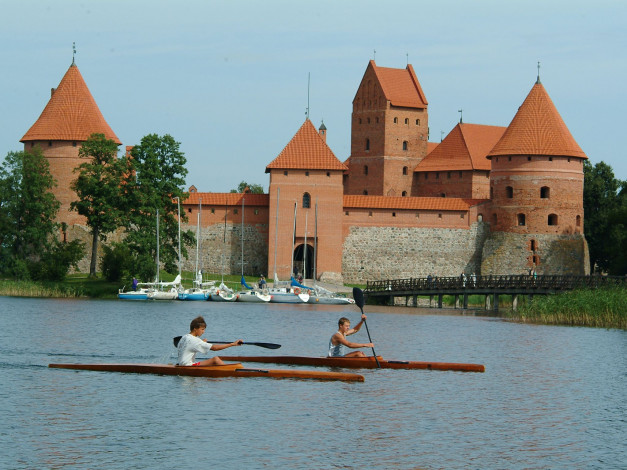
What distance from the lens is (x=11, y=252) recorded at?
48.8 metres

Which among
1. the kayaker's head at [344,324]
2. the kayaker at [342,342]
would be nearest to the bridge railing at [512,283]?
the kayaker at [342,342]

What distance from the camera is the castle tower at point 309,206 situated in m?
Answer: 55.5

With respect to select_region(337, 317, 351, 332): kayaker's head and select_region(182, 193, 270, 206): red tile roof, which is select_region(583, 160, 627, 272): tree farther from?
select_region(337, 317, 351, 332): kayaker's head

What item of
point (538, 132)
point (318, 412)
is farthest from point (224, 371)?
point (538, 132)

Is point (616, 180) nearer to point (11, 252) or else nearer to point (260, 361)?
point (11, 252)

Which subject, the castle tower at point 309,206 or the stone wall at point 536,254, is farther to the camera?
the stone wall at point 536,254

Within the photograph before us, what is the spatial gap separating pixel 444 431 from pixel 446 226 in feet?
136

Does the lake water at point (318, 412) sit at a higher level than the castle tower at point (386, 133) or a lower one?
lower

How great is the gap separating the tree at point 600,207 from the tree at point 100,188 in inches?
1000

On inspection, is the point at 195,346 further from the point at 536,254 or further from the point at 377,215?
the point at 536,254

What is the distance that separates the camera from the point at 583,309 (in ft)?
114

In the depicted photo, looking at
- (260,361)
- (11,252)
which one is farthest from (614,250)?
(260,361)

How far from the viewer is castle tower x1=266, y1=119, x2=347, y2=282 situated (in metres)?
55.5

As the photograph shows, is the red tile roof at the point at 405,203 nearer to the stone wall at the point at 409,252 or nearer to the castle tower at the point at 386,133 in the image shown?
the stone wall at the point at 409,252
